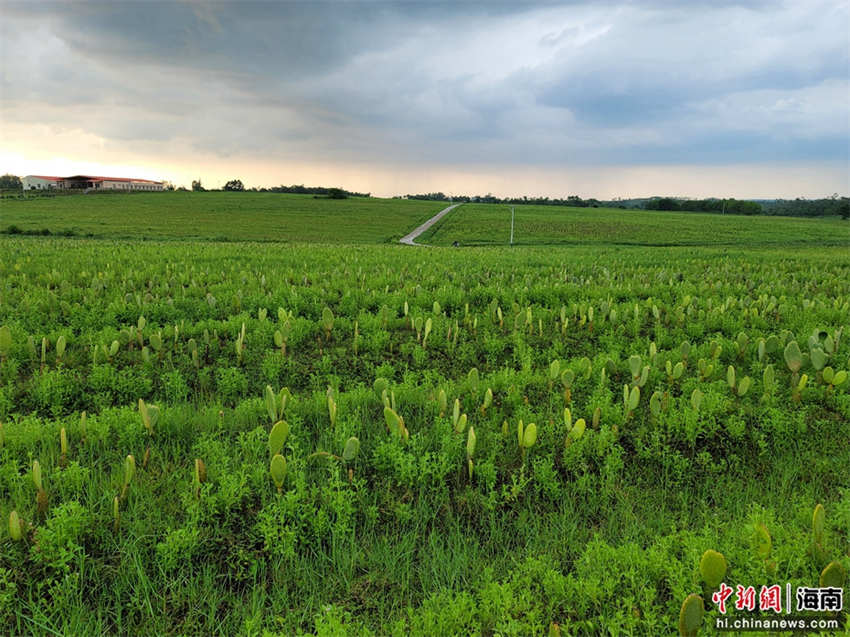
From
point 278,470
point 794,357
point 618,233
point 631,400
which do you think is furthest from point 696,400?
point 618,233

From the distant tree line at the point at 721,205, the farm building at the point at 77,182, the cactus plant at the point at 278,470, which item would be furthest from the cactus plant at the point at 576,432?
the farm building at the point at 77,182

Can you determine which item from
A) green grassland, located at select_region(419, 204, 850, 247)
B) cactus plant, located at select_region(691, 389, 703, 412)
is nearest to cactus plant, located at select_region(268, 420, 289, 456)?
cactus plant, located at select_region(691, 389, 703, 412)

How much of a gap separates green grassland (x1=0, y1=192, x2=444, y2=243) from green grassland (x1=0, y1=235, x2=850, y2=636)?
1357 inches

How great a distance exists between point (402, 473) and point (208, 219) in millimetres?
61486

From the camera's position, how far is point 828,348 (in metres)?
5.33

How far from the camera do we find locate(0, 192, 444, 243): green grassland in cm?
4142

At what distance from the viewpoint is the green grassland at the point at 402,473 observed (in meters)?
2.43

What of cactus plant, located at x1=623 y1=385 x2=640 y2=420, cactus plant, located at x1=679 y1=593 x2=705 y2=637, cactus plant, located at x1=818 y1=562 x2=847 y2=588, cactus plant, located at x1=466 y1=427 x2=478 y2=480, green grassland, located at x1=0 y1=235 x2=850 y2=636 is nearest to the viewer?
cactus plant, located at x1=679 y1=593 x2=705 y2=637

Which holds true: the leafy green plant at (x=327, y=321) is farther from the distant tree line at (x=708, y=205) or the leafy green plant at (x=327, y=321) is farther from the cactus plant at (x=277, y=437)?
the distant tree line at (x=708, y=205)

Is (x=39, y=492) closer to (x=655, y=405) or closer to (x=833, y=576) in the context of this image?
(x=833, y=576)

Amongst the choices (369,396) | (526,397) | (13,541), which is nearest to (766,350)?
(526,397)

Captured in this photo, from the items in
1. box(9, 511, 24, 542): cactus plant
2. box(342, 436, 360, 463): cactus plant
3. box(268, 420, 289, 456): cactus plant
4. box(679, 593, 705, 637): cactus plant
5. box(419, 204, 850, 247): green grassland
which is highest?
box(419, 204, 850, 247): green grassland

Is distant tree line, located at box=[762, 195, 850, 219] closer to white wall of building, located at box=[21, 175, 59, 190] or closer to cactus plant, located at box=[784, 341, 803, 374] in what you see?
cactus plant, located at box=[784, 341, 803, 374]

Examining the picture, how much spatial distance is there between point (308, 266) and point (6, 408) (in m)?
8.02
